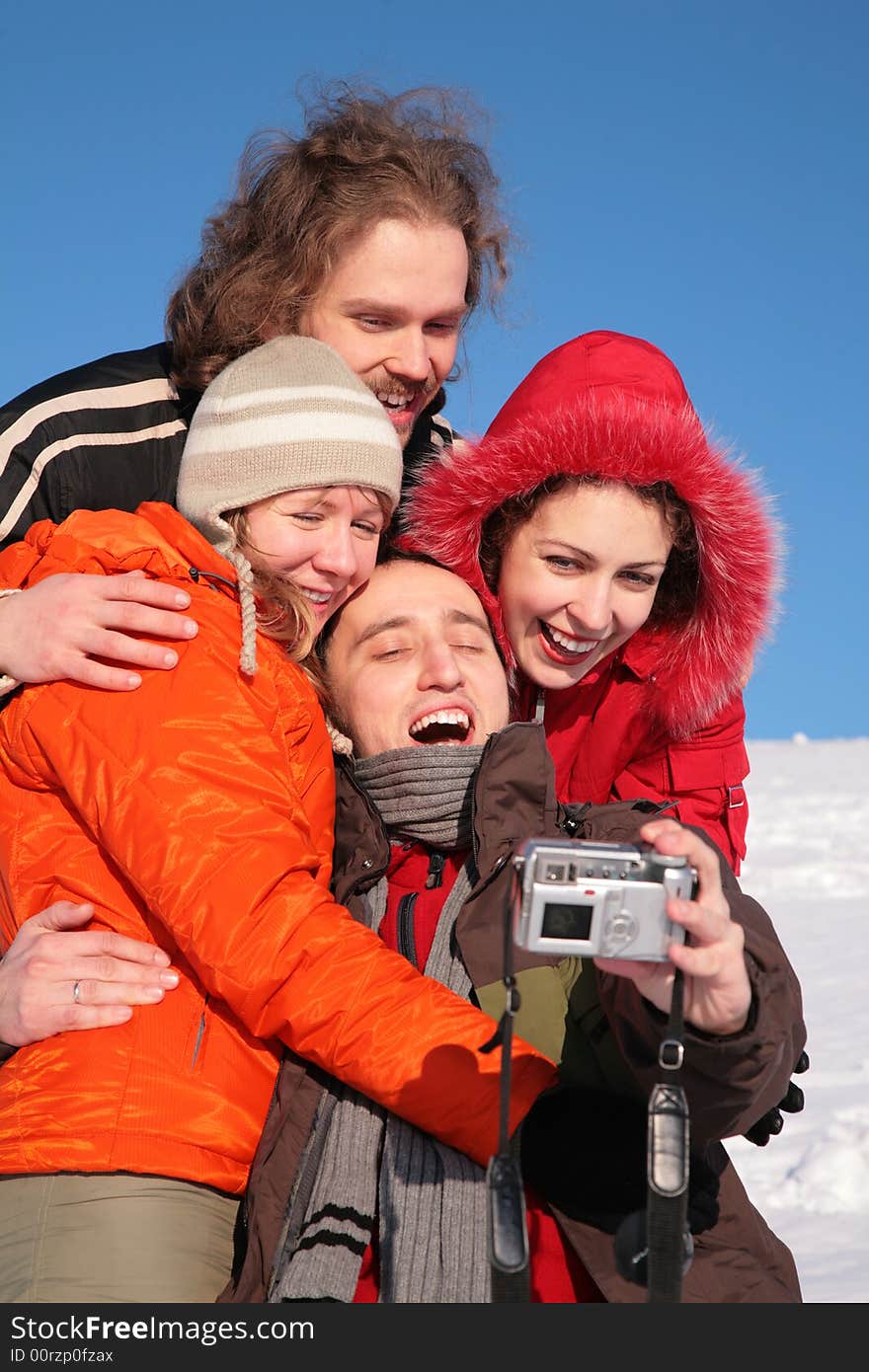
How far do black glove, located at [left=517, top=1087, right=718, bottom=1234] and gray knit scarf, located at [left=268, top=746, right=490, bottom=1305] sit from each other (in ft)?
0.53

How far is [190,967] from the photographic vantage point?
114 inches

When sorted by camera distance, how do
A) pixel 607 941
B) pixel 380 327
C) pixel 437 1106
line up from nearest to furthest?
pixel 607 941 < pixel 437 1106 < pixel 380 327

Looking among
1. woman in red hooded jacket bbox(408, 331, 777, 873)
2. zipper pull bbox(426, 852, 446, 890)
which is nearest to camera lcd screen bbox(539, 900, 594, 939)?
zipper pull bbox(426, 852, 446, 890)

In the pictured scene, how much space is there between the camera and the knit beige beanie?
3496 mm

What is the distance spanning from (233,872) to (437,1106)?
59 centimetres

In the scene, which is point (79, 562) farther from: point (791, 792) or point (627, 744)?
point (791, 792)

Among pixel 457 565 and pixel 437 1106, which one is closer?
pixel 437 1106

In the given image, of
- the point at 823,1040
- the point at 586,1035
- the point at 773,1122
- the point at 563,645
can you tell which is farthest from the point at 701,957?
the point at 823,1040

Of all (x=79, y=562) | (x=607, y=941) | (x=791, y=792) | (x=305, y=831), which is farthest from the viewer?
(x=791, y=792)

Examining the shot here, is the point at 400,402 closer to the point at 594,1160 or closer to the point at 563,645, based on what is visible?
the point at 563,645

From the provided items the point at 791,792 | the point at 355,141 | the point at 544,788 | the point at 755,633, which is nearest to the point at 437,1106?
the point at 544,788

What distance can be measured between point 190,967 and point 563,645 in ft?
4.80

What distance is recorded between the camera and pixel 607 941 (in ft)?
7.01

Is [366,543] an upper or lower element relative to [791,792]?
lower
